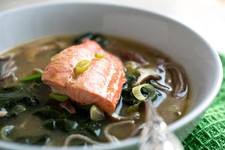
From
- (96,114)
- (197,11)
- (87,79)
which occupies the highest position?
(87,79)

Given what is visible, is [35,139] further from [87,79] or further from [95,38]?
[95,38]

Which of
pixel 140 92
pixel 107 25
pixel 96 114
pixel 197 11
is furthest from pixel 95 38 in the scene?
pixel 197 11

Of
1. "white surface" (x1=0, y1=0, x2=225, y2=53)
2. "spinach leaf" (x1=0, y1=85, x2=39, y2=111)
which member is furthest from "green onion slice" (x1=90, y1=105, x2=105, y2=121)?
"white surface" (x1=0, y1=0, x2=225, y2=53)

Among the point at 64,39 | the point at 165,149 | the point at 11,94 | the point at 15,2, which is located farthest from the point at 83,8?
the point at 165,149

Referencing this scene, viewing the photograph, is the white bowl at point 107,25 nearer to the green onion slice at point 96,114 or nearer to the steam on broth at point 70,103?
the steam on broth at point 70,103

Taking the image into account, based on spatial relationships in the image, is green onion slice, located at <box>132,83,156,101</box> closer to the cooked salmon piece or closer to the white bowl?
the cooked salmon piece

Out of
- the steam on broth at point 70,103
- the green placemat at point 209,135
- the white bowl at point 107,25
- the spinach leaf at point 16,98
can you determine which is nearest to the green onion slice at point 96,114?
the steam on broth at point 70,103

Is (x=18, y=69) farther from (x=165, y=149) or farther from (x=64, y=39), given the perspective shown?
(x=165, y=149)
